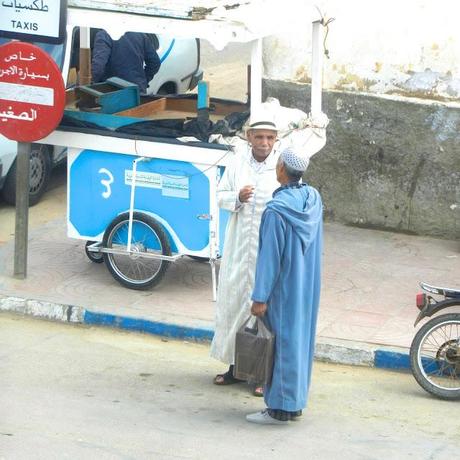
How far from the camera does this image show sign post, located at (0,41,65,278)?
339 inches

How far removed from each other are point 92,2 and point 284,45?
2737 mm

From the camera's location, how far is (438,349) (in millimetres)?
7270

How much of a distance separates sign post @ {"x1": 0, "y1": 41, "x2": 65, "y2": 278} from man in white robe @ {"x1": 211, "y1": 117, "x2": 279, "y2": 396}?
1967mm

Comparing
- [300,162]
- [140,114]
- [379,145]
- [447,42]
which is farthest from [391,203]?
[300,162]

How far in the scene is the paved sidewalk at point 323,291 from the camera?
8266 millimetres

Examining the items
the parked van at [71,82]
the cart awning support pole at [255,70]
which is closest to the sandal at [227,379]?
the cart awning support pole at [255,70]

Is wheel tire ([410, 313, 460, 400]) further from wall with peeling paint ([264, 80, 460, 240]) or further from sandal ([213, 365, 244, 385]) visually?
wall with peeling paint ([264, 80, 460, 240])

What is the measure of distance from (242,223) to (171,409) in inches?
45.7

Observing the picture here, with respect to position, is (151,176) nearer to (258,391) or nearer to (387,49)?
(258,391)

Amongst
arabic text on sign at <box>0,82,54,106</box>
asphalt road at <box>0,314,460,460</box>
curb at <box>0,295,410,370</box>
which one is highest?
arabic text on sign at <box>0,82,54,106</box>

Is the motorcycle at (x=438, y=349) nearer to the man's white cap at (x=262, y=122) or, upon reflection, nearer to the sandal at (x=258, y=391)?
the sandal at (x=258, y=391)

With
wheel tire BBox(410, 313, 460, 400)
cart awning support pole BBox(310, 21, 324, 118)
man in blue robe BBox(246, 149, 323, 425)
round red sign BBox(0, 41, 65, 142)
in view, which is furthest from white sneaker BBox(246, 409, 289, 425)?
cart awning support pole BBox(310, 21, 324, 118)

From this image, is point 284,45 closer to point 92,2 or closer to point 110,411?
point 92,2

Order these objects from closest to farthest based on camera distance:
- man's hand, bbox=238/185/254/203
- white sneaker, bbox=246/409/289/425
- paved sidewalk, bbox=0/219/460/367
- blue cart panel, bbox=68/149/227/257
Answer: white sneaker, bbox=246/409/289/425, man's hand, bbox=238/185/254/203, paved sidewalk, bbox=0/219/460/367, blue cart panel, bbox=68/149/227/257
